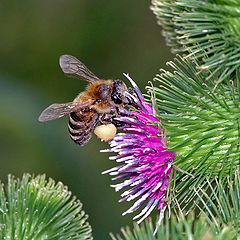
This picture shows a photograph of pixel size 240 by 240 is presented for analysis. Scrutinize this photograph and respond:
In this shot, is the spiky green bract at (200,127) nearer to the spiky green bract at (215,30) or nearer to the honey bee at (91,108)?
the spiky green bract at (215,30)

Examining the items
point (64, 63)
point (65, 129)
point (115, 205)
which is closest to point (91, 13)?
point (65, 129)

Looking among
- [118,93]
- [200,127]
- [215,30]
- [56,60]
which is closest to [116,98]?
[118,93]

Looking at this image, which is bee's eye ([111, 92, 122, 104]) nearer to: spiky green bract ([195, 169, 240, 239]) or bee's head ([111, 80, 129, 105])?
bee's head ([111, 80, 129, 105])

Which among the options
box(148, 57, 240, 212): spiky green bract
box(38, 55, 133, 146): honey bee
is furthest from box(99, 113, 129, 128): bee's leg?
box(148, 57, 240, 212): spiky green bract

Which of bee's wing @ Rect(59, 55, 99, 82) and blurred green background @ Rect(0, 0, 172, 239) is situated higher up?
blurred green background @ Rect(0, 0, 172, 239)

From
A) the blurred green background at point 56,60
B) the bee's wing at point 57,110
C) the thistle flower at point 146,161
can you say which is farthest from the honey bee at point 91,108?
the blurred green background at point 56,60

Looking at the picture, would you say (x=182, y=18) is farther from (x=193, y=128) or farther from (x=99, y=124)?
(x=99, y=124)
